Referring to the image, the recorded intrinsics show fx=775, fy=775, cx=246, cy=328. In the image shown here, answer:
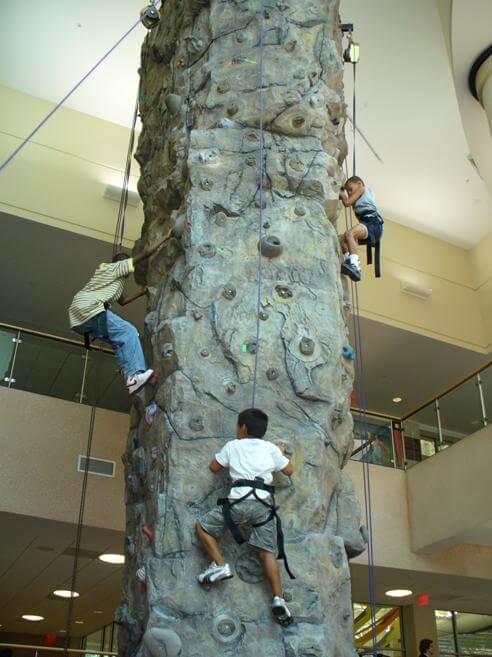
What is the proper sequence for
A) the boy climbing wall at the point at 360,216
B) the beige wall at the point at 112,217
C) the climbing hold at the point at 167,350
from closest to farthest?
the climbing hold at the point at 167,350 → the boy climbing wall at the point at 360,216 → the beige wall at the point at 112,217

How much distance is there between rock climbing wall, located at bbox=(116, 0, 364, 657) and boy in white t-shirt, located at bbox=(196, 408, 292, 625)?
0.13 meters

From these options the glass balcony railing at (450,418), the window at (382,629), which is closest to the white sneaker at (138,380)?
the glass balcony railing at (450,418)

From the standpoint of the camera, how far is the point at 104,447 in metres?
9.10

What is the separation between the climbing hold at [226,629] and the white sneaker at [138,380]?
1.96 meters

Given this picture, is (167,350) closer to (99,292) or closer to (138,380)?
(138,380)

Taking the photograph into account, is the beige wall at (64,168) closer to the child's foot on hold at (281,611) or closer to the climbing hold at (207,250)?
the climbing hold at (207,250)

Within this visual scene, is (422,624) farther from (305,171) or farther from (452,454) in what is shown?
(305,171)

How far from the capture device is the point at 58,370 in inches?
362

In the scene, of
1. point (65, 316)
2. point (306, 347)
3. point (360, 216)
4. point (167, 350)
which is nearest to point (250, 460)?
point (306, 347)

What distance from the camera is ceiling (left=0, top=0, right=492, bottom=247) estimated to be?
10.6m

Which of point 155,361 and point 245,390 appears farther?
point 155,361

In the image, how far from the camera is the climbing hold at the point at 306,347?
559cm

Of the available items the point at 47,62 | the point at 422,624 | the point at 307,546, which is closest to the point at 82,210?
the point at 47,62

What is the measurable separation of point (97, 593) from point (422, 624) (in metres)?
5.28
